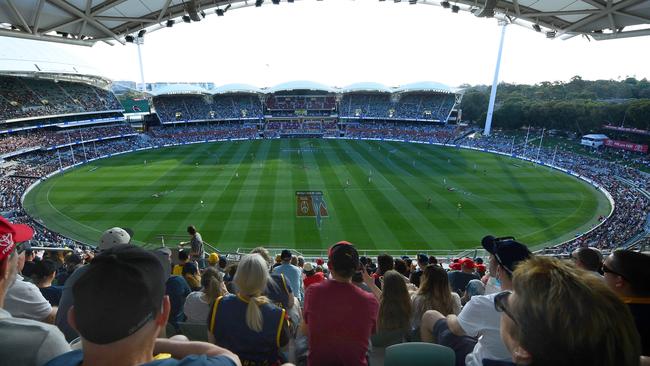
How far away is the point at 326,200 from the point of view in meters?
31.3

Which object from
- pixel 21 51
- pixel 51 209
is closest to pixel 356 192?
pixel 51 209

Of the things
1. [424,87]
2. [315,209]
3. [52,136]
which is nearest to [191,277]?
[315,209]

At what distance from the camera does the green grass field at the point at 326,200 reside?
Answer: 24781mm

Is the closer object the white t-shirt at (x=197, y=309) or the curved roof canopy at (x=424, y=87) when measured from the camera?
the white t-shirt at (x=197, y=309)

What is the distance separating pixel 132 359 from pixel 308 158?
154ft

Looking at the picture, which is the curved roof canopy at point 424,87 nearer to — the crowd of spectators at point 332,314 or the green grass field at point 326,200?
the green grass field at point 326,200

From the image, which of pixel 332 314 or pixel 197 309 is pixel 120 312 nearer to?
pixel 332 314

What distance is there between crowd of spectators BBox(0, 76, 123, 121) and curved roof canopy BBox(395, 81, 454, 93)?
2214 inches

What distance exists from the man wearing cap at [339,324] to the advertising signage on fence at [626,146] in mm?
62820

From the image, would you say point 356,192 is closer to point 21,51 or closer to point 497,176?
point 497,176

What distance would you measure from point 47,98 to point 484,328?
70937mm

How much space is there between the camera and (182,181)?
3700 cm

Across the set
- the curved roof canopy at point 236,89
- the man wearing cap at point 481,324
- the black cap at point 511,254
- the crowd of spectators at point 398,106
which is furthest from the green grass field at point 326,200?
the curved roof canopy at point 236,89

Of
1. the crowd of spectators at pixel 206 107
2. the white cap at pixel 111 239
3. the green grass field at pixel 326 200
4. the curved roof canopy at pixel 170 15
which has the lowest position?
the green grass field at pixel 326 200
